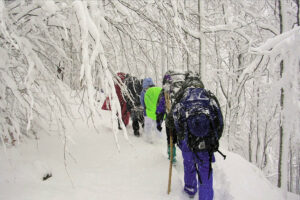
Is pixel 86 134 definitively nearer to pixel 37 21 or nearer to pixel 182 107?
pixel 182 107

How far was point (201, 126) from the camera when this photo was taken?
2.56m

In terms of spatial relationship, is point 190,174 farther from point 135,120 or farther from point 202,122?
point 135,120

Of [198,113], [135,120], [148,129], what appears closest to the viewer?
[198,113]

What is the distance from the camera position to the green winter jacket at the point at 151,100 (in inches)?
188

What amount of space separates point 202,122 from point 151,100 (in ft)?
8.06

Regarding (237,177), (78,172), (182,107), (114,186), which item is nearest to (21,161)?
(78,172)

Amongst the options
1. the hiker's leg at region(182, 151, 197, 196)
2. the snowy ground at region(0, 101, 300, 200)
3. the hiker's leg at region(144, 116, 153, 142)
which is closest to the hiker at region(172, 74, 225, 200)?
the hiker's leg at region(182, 151, 197, 196)

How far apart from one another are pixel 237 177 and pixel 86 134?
12.3ft

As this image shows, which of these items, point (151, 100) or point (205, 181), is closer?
point (205, 181)

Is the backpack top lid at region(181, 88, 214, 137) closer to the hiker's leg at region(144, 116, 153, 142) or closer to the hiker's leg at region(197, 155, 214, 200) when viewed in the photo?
the hiker's leg at region(197, 155, 214, 200)

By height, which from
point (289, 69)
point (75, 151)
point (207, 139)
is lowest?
point (75, 151)

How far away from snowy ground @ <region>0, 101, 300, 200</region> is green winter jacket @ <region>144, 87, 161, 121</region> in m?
1.02

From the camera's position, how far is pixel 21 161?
3016 mm

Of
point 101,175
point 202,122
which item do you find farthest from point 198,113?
point 101,175
